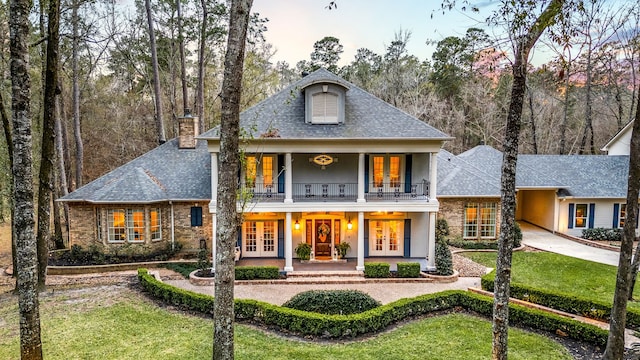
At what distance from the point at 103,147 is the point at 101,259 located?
1563 centimetres

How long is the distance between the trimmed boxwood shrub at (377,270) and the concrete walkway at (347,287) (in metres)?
0.44

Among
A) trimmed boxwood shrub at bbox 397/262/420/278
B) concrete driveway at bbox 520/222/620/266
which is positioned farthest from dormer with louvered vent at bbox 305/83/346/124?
concrete driveway at bbox 520/222/620/266

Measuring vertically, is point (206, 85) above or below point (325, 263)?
above

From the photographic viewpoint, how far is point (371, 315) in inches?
408

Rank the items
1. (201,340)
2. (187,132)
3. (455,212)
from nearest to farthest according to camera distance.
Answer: (201,340) < (455,212) < (187,132)

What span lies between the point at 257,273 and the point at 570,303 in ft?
34.4

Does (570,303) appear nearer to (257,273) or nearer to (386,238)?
(386,238)

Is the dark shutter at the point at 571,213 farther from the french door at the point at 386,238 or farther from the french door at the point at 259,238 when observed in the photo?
the french door at the point at 259,238

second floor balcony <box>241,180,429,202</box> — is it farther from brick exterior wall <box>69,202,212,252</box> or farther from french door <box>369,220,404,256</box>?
brick exterior wall <box>69,202,212,252</box>

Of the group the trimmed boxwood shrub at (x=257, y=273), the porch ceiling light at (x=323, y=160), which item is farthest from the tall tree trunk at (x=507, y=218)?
the porch ceiling light at (x=323, y=160)

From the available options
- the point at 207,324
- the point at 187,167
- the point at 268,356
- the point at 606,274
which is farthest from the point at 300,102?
the point at 606,274

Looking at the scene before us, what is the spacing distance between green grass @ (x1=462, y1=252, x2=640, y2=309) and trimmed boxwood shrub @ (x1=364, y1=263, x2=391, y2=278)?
4784 mm

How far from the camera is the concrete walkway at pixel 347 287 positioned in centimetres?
1293

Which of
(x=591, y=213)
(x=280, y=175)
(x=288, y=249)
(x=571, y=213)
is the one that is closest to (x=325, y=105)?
(x=280, y=175)
